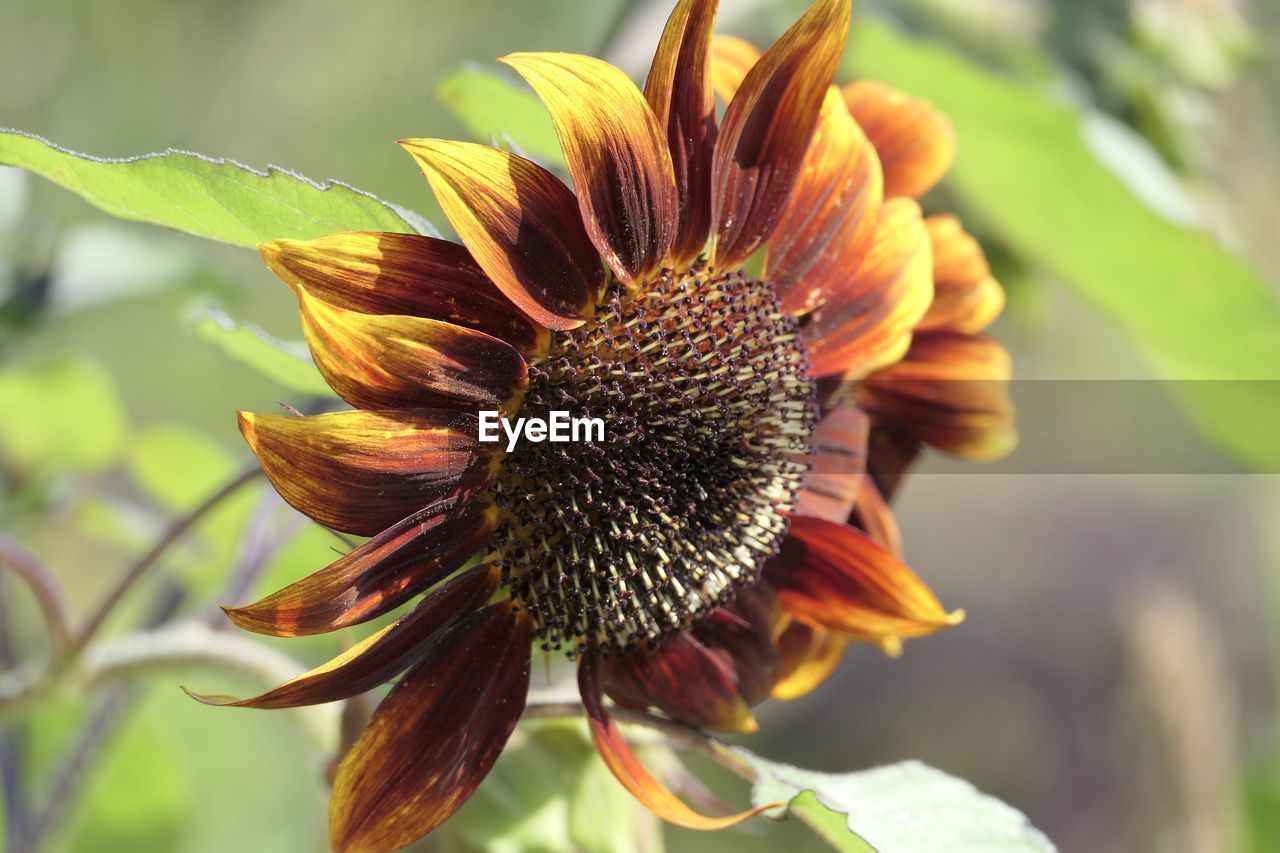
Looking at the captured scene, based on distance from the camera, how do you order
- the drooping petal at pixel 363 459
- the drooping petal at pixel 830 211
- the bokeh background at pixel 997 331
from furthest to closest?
1. the bokeh background at pixel 997 331
2. the drooping petal at pixel 830 211
3. the drooping petal at pixel 363 459

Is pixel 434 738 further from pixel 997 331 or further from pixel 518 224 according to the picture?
pixel 997 331

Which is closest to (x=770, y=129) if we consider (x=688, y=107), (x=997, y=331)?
(x=688, y=107)

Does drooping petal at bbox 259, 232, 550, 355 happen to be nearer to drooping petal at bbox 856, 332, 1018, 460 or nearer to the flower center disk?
the flower center disk

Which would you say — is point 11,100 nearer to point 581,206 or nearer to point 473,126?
point 473,126

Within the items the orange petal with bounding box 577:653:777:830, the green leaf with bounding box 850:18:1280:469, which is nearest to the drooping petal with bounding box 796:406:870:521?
the orange petal with bounding box 577:653:777:830

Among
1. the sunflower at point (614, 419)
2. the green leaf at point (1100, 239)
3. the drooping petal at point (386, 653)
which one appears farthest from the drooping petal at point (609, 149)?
the green leaf at point (1100, 239)

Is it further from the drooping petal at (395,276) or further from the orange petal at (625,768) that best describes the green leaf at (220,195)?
the orange petal at (625,768)

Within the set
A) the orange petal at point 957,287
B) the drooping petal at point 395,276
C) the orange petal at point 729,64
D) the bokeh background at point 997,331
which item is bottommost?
the bokeh background at point 997,331
